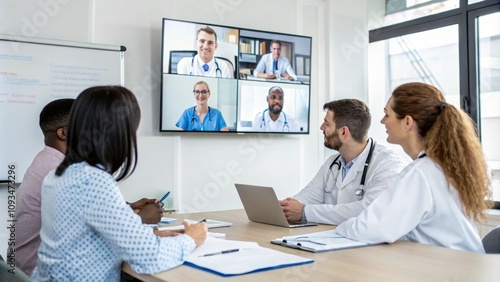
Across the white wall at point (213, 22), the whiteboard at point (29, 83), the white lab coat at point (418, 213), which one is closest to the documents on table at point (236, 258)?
the white lab coat at point (418, 213)

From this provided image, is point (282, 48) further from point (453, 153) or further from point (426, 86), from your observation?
point (453, 153)

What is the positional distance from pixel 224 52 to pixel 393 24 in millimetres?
1809

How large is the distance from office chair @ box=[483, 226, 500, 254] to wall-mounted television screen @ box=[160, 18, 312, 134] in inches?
92.0

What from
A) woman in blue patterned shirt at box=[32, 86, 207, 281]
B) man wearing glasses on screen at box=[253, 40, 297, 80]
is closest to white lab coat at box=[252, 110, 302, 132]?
man wearing glasses on screen at box=[253, 40, 297, 80]

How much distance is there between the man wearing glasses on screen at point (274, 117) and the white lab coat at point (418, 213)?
240 centimetres

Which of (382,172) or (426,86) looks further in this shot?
(382,172)

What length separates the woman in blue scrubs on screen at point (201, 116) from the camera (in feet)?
12.9

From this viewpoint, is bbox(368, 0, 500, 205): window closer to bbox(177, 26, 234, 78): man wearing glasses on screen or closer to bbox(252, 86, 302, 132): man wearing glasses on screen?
bbox(252, 86, 302, 132): man wearing glasses on screen

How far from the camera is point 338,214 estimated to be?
2.44 m

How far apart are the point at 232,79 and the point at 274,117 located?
1.71 feet

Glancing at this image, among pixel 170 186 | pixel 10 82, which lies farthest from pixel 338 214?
pixel 10 82

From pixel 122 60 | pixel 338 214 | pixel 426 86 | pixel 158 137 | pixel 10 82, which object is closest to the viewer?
pixel 426 86

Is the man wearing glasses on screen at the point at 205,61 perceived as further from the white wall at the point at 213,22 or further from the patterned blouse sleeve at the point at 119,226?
the patterned blouse sleeve at the point at 119,226

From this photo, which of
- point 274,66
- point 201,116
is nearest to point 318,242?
point 201,116
